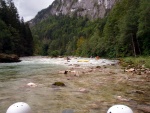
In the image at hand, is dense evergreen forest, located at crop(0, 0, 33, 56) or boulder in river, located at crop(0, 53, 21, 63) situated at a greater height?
dense evergreen forest, located at crop(0, 0, 33, 56)

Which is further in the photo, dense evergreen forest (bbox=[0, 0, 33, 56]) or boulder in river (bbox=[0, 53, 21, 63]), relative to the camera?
dense evergreen forest (bbox=[0, 0, 33, 56])

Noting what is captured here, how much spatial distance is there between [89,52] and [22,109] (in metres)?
72.7

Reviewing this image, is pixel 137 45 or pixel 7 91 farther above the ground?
pixel 137 45

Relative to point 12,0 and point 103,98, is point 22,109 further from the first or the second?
point 12,0

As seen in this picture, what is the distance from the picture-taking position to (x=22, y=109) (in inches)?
210

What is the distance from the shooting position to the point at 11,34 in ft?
200

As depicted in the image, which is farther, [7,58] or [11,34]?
[11,34]

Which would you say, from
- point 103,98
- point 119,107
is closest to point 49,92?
point 103,98

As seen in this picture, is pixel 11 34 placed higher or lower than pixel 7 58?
higher

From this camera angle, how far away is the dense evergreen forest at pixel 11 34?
2138 inches

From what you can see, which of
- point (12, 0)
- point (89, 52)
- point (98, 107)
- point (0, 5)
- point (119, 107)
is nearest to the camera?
point (119, 107)

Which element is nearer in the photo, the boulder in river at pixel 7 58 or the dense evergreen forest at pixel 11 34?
the boulder in river at pixel 7 58

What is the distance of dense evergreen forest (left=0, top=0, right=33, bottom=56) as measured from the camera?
178ft

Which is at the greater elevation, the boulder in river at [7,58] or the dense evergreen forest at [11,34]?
the dense evergreen forest at [11,34]
